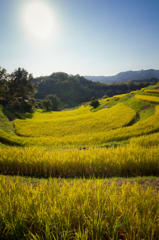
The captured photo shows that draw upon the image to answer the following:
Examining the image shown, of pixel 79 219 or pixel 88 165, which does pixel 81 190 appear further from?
pixel 88 165

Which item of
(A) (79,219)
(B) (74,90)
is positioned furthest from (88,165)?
(B) (74,90)

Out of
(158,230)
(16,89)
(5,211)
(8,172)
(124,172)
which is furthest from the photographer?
(16,89)

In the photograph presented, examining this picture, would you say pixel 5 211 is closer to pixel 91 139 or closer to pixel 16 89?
pixel 91 139

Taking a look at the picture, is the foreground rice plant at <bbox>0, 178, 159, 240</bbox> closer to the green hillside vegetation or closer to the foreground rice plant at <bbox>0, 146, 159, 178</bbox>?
the green hillside vegetation

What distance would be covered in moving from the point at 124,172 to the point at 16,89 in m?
35.0

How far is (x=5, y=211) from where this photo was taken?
190 centimetres

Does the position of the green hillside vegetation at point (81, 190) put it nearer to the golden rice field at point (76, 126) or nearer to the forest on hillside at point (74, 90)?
the golden rice field at point (76, 126)

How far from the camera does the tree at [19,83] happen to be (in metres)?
30.9

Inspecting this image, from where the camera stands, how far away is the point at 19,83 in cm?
3172

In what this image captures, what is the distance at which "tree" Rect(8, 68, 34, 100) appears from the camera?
30859 millimetres

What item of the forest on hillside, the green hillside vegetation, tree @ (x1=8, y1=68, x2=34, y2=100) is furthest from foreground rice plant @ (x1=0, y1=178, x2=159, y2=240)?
the forest on hillside

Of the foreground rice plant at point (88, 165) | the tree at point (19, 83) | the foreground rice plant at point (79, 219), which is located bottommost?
the foreground rice plant at point (88, 165)

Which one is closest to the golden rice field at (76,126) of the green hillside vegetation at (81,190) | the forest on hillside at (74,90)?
the green hillside vegetation at (81,190)

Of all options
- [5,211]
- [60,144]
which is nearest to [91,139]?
[60,144]
